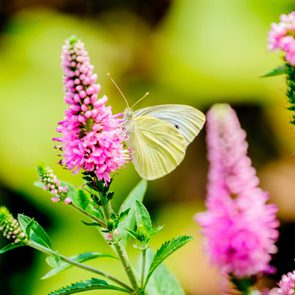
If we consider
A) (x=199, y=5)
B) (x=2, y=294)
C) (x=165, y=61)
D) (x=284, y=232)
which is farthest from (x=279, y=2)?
(x=2, y=294)

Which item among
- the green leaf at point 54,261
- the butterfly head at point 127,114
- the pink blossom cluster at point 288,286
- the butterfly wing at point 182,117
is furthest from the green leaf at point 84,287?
the butterfly wing at point 182,117

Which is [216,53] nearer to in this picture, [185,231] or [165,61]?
[165,61]

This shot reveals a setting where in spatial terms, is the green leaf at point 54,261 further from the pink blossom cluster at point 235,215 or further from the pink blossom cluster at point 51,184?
the pink blossom cluster at point 235,215

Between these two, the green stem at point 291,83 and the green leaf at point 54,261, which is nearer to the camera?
the green stem at point 291,83

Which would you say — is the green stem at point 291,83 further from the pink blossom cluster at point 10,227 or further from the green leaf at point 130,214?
the pink blossom cluster at point 10,227

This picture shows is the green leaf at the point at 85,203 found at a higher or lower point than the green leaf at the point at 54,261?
higher

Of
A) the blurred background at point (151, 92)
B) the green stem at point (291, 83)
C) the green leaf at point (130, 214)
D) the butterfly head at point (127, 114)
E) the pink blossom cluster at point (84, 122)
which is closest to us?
the green stem at point (291, 83)

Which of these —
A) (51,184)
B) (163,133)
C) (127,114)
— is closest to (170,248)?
(51,184)

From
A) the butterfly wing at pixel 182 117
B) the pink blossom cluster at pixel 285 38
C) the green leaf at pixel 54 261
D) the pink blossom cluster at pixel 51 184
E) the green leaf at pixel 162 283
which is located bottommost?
the green leaf at pixel 162 283

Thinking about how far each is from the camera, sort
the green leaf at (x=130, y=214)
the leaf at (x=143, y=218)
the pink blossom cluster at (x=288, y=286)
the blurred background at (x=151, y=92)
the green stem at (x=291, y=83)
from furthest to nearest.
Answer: the blurred background at (x=151, y=92) < the green leaf at (x=130, y=214) < the leaf at (x=143, y=218) < the green stem at (x=291, y=83) < the pink blossom cluster at (x=288, y=286)
